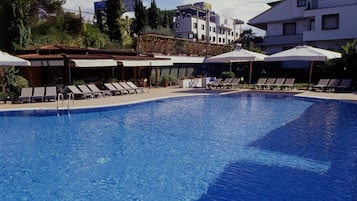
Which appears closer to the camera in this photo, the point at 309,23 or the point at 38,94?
the point at 38,94

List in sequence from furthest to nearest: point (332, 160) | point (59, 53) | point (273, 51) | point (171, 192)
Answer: point (273, 51), point (59, 53), point (332, 160), point (171, 192)

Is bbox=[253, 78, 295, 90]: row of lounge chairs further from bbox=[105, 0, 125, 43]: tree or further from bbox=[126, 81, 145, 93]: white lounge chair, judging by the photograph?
bbox=[105, 0, 125, 43]: tree

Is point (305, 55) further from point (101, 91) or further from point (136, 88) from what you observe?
point (101, 91)

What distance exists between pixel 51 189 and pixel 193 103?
12.8m

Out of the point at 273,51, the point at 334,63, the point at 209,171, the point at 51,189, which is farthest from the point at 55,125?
the point at 273,51

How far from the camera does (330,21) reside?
1324 inches

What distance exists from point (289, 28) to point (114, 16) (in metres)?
20.2

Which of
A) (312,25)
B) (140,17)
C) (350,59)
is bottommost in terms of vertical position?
(350,59)

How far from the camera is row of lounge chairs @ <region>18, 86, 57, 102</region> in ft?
57.4

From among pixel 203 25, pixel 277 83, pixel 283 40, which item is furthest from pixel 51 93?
pixel 203 25

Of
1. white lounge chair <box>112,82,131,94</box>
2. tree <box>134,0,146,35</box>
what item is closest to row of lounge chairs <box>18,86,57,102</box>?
white lounge chair <box>112,82,131,94</box>

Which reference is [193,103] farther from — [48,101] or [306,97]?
[48,101]

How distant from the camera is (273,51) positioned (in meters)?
40.2

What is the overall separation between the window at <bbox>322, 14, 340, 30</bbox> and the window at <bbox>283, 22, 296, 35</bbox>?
186 inches
